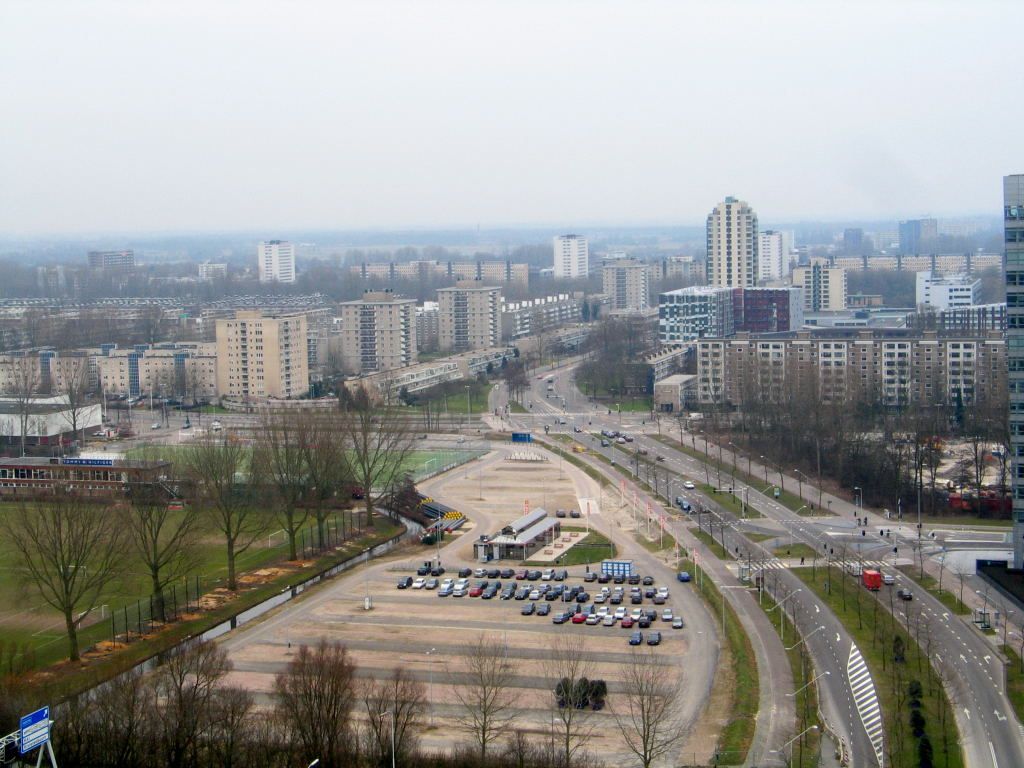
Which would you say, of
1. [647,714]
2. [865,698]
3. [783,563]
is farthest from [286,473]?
[865,698]

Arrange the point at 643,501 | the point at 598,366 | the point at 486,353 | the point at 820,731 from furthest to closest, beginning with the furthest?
the point at 486,353 < the point at 598,366 < the point at 643,501 < the point at 820,731

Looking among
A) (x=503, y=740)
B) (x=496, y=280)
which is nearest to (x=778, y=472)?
(x=503, y=740)

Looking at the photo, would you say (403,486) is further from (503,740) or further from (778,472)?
(503,740)

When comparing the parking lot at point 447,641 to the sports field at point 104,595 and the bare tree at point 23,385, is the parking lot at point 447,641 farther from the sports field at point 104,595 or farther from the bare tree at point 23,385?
the bare tree at point 23,385

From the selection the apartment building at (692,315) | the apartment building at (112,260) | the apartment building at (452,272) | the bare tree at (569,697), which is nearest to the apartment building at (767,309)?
the apartment building at (692,315)

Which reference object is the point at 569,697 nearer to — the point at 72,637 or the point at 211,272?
the point at 72,637

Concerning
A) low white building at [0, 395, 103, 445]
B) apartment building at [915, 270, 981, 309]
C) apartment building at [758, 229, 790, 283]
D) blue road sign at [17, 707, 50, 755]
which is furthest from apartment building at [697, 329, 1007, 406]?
apartment building at [758, 229, 790, 283]
